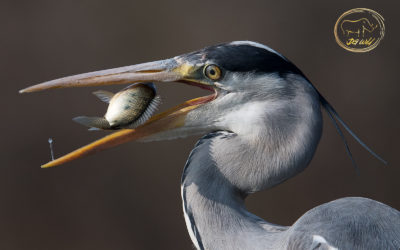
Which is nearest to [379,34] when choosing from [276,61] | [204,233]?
[276,61]

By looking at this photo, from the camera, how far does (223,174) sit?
0.82 meters

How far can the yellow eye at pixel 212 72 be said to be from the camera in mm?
814

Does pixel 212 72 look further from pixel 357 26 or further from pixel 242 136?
pixel 357 26

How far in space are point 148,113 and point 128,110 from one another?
34mm

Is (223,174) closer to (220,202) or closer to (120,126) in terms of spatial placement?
(220,202)

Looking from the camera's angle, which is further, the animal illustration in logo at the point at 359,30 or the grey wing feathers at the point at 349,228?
the animal illustration in logo at the point at 359,30

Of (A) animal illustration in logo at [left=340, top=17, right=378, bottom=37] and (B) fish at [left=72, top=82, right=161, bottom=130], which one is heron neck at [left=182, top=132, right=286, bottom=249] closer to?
(B) fish at [left=72, top=82, right=161, bottom=130]

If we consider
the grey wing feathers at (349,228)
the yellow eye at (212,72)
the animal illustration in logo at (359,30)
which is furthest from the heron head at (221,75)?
the animal illustration in logo at (359,30)

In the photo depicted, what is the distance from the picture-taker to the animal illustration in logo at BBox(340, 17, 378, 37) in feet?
5.48

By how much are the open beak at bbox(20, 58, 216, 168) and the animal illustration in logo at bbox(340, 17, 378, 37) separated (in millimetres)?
953

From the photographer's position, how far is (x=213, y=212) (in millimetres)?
816

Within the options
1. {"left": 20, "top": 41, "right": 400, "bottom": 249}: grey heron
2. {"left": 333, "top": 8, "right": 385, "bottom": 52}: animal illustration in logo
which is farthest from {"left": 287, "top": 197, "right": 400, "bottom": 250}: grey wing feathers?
{"left": 333, "top": 8, "right": 385, "bottom": 52}: animal illustration in logo

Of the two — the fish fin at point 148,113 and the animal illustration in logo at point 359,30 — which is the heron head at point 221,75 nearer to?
the fish fin at point 148,113

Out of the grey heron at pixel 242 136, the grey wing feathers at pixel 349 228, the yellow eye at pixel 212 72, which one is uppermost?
the yellow eye at pixel 212 72
